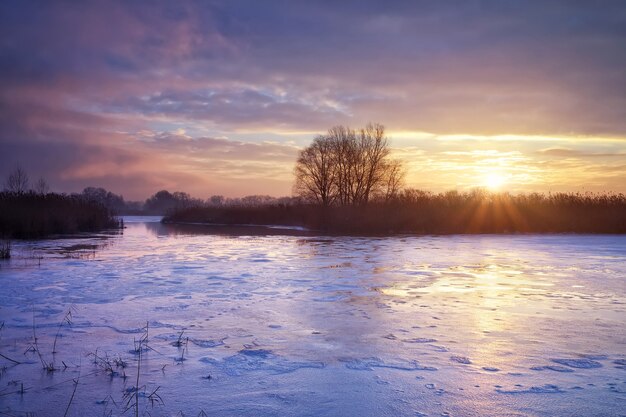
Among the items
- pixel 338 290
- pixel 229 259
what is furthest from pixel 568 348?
pixel 229 259

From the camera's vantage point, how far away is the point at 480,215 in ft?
91.0

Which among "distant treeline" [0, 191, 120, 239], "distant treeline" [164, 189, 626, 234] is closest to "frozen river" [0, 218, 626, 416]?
"distant treeline" [0, 191, 120, 239]

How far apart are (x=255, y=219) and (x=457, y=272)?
33668mm

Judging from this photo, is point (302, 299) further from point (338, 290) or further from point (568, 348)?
point (568, 348)

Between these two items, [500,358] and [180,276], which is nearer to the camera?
[500,358]

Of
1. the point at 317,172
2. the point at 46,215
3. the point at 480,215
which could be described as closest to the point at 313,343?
the point at 46,215

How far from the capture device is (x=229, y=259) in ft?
41.3

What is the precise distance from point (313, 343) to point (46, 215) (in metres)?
20.0

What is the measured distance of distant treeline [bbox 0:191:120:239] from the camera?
762 inches

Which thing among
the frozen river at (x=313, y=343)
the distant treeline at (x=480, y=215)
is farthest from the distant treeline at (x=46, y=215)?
the distant treeline at (x=480, y=215)

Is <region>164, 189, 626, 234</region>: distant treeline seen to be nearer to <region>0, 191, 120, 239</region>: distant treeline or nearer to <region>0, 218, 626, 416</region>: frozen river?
<region>0, 191, 120, 239</region>: distant treeline

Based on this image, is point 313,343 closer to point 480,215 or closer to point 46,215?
point 46,215

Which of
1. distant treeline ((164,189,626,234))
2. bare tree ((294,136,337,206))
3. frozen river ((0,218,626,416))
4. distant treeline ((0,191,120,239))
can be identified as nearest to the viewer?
frozen river ((0,218,626,416))

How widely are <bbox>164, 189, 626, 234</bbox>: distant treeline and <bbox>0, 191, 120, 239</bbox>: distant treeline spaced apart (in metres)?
13.6
